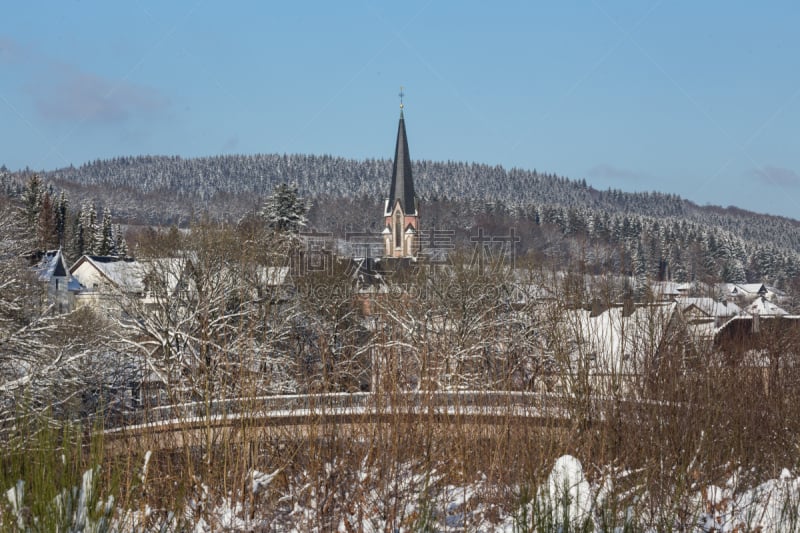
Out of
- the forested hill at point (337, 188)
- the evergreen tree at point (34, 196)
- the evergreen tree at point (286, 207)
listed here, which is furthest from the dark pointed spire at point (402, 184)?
the forested hill at point (337, 188)

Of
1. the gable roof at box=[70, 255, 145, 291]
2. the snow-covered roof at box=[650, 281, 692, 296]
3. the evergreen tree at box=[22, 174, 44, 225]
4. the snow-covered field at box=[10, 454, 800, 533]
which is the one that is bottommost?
the snow-covered field at box=[10, 454, 800, 533]

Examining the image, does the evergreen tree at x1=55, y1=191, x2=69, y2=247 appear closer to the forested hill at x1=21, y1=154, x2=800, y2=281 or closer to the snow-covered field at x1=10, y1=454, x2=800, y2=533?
the forested hill at x1=21, y1=154, x2=800, y2=281

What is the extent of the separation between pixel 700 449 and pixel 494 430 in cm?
173

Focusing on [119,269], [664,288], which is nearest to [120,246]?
[119,269]

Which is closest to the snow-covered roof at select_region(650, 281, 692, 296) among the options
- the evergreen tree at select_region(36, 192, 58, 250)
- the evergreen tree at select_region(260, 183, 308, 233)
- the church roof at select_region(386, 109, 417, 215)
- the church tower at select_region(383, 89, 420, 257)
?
the evergreen tree at select_region(260, 183, 308, 233)

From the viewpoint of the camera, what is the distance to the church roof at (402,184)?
64.1m

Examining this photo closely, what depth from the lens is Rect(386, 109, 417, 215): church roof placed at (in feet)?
210

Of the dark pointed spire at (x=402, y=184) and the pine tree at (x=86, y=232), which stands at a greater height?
the dark pointed spire at (x=402, y=184)

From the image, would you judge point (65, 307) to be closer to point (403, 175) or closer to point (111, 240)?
point (111, 240)

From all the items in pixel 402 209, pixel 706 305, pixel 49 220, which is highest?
pixel 402 209

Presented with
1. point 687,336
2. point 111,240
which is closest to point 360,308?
point 687,336

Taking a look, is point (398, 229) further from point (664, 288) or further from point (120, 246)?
point (664, 288)

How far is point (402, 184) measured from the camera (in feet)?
217

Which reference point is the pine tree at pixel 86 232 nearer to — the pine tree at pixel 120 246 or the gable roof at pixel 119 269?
the pine tree at pixel 120 246
